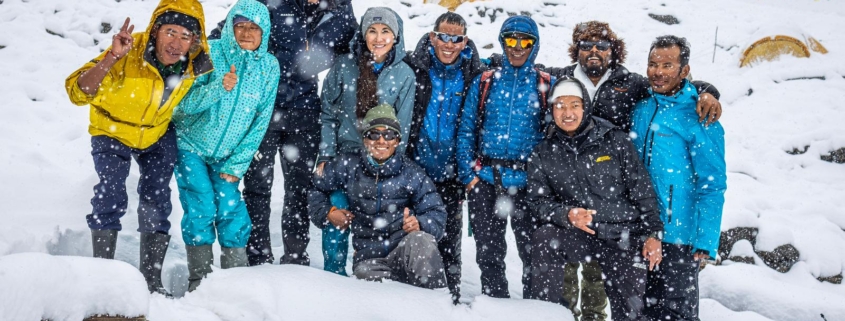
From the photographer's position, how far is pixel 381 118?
3621mm

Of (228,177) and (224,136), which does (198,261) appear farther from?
(224,136)

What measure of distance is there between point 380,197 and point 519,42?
5.07 ft

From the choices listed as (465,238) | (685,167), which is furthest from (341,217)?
(465,238)

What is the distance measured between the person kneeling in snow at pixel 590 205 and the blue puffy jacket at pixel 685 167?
0.18 m

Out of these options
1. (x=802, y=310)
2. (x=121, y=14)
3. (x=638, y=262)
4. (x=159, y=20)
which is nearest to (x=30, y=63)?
(x=121, y=14)

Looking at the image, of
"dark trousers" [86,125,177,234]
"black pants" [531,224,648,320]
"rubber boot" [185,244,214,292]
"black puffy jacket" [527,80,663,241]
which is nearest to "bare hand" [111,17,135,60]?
"dark trousers" [86,125,177,234]

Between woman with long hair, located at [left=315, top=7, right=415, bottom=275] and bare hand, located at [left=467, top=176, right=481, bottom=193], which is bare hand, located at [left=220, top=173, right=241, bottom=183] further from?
bare hand, located at [left=467, top=176, right=481, bottom=193]

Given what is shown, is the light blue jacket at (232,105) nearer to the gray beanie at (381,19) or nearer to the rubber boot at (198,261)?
the rubber boot at (198,261)

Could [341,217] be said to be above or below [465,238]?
above

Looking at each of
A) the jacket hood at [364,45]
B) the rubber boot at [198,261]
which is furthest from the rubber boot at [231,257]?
the jacket hood at [364,45]

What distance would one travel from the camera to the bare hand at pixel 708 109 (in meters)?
3.46

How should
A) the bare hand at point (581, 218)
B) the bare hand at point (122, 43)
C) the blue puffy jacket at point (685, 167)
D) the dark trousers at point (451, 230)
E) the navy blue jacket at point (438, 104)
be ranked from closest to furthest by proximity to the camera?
the bare hand at point (122, 43)
the bare hand at point (581, 218)
the blue puffy jacket at point (685, 167)
the navy blue jacket at point (438, 104)
the dark trousers at point (451, 230)

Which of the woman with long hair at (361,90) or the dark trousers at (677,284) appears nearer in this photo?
the dark trousers at (677,284)

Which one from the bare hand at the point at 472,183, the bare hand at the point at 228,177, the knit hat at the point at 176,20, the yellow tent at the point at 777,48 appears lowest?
the bare hand at the point at 472,183
